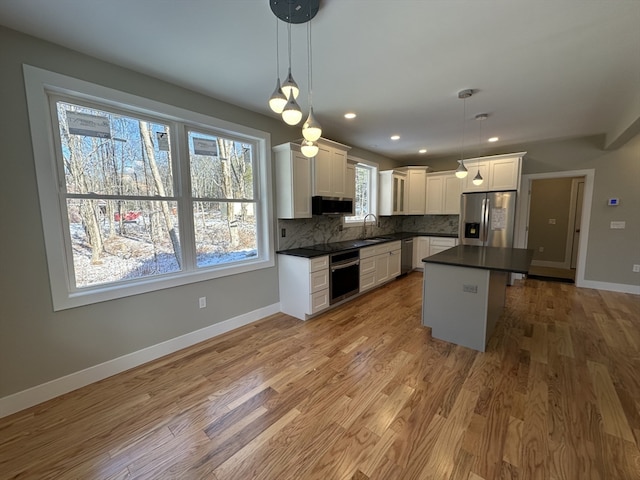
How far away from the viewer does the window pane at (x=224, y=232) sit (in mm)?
2941

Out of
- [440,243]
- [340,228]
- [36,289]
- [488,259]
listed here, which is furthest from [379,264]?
[36,289]

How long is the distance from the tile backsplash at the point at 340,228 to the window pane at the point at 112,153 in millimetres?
1598

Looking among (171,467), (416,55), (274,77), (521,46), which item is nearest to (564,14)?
(521,46)

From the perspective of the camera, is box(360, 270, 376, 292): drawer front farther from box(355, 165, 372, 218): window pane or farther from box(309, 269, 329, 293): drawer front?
box(355, 165, 372, 218): window pane

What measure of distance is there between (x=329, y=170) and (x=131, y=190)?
8.13ft

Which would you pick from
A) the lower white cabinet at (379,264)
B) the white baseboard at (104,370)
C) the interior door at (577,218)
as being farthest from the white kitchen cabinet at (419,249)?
the white baseboard at (104,370)

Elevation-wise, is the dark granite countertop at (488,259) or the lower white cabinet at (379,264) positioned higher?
the dark granite countertop at (488,259)

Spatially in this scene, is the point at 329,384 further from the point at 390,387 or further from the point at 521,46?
the point at 521,46

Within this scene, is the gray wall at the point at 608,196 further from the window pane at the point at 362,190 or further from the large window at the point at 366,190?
the window pane at the point at 362,190

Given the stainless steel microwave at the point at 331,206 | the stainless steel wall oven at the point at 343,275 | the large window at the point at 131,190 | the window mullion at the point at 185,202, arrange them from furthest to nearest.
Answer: the stainless steel microwave at the point at 331,206 < the stainless steel wall oven at the point at 343,275 < the window mullion at the point at 185,202 < the large window at the point at 131,190

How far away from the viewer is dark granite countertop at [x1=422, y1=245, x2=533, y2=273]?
2.43 m

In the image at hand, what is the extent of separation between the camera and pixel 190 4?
1.57 m

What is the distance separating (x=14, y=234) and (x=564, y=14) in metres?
3.96

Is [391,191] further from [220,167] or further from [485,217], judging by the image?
[220,167]
